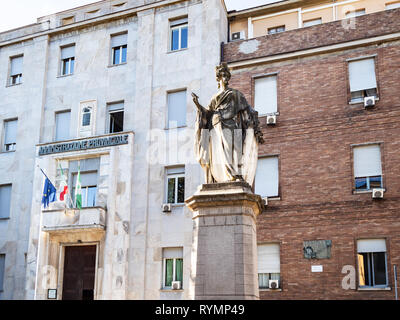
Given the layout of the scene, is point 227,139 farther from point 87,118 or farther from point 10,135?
point 10,135

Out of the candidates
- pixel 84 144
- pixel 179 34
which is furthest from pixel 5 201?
pixel 179 34

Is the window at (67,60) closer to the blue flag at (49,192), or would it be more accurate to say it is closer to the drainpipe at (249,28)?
the blue flag at (49,192)

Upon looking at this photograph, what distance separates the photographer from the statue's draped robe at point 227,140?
36.6 feet

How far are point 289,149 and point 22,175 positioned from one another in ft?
41.8

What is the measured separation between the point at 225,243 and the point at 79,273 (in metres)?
14.9

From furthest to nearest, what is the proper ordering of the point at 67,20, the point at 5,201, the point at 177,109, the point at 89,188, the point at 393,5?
the point at 67,20
the point at 5,201
the point at 89,188
the point at 177,109
the point at 393,5

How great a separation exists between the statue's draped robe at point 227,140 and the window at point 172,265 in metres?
11.7

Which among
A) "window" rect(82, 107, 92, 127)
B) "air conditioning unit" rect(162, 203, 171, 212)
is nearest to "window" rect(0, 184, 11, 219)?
"window" rect(82, 107, 92, 127)

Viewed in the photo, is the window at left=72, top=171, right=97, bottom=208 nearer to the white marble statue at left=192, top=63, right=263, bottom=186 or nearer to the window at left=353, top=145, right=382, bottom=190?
the window at left=353, top=145, right=382, bottom=190

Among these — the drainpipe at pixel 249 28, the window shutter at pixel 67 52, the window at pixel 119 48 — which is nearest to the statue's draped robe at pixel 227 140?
the drainpipe at pixel 249 28

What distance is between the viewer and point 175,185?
23.6 meters

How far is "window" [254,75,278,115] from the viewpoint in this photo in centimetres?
2267

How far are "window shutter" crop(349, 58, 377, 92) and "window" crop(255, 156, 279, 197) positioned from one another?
4.12m
